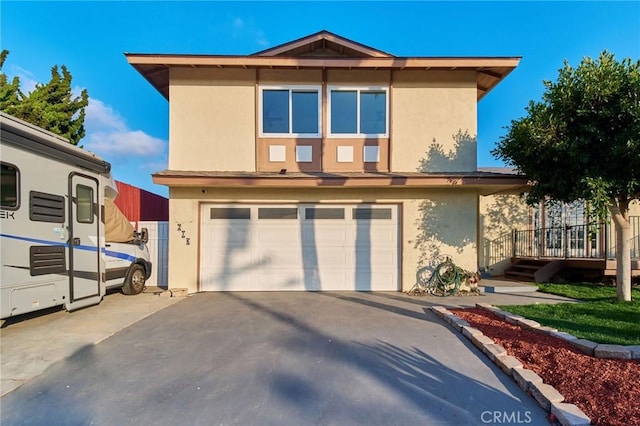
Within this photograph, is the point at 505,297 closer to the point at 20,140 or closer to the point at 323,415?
the point at 323,415

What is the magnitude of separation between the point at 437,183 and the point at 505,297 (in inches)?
130

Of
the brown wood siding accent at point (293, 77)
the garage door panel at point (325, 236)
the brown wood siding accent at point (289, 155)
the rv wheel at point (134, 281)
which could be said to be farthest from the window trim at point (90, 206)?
the brown wood siding accent at point (293, 77)

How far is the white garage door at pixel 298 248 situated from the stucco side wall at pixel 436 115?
1.81m

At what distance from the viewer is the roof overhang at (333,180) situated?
8.27 m

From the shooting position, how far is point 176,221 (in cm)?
897

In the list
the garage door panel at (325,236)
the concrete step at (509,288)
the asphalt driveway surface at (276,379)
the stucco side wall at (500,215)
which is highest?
the stucco side wall at (500,215)

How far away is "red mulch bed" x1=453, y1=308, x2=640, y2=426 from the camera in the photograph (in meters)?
2.99

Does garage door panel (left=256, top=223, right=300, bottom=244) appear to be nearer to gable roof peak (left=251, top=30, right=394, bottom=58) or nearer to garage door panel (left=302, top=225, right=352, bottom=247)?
garage door panel (left=302, top=225, right=352, bottom=247)

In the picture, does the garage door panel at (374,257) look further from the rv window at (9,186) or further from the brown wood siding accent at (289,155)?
the rv window at (9,186)

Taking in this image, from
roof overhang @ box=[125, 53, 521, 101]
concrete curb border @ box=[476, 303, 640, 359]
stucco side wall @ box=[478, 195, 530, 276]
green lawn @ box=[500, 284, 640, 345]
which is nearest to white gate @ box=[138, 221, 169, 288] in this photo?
roof overhang @ box=[125, 53, 521, 101]

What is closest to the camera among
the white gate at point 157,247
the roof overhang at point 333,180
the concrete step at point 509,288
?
the roof overhang at point 333,180

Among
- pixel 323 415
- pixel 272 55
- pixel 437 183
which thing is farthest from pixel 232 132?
pixel 323 415

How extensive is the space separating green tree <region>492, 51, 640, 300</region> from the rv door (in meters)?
9.07

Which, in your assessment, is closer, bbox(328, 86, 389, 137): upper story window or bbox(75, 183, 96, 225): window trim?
bbox(75, 183, 96, 225): window trim
